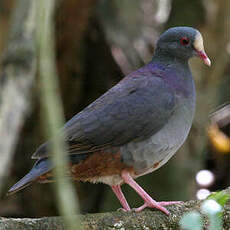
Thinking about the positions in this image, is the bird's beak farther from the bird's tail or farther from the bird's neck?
the bird's tail

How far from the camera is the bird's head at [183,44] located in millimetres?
4137

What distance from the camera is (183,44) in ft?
13.8

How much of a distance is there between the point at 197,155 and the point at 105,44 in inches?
70.7

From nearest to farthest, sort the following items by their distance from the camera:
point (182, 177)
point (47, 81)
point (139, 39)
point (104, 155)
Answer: point (47, 81), point (104, 155), point (182, 177), point (139, 39)

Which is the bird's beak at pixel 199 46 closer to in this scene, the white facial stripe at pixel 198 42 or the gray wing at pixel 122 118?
the white facial stripe at pixel 198 42

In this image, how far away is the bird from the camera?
3586 mm

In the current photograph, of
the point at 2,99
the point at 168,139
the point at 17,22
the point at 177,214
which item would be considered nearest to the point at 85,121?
the point at 168,139

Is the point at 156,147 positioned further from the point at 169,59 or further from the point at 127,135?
the point at 169,59

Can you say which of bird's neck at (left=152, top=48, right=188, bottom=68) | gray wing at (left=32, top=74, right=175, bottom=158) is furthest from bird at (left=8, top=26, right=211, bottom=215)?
bird's neck at (left=152, top=48, right=188, bottom=68)

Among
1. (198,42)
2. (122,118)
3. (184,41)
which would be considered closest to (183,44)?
(184,41)

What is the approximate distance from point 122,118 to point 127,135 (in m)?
0.13

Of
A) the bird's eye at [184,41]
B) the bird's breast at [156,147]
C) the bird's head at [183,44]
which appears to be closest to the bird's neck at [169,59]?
the bird's head at [183,44]

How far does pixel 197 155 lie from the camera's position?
6297 mm

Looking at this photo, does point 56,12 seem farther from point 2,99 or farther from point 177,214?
point 177,214
